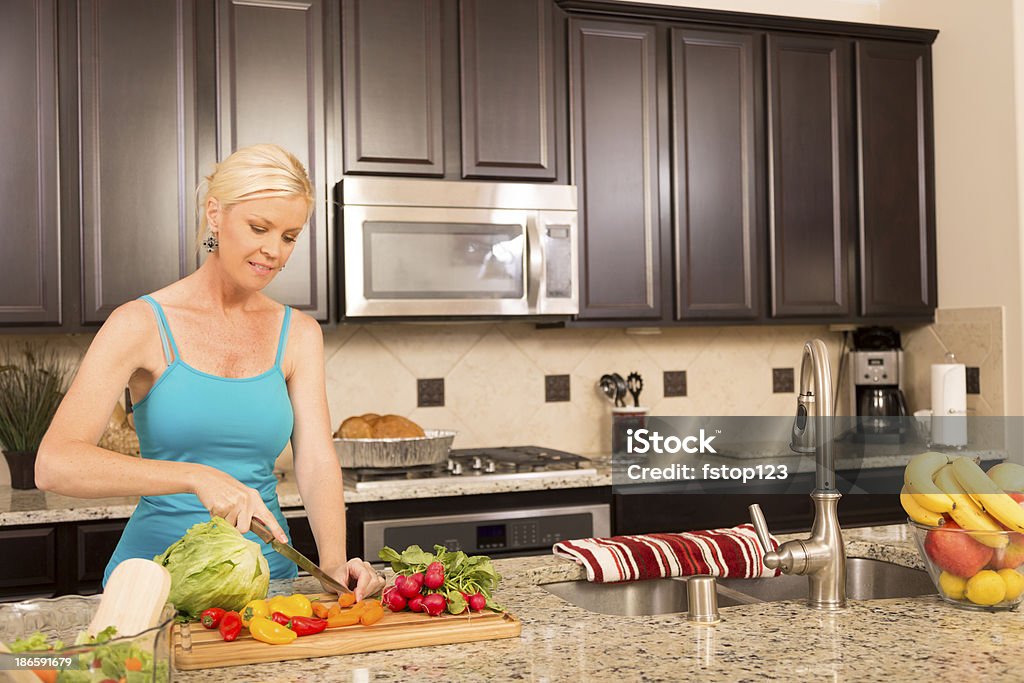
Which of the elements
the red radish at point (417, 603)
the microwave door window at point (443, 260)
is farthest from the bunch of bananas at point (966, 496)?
the microwave door window at point (443, 260)

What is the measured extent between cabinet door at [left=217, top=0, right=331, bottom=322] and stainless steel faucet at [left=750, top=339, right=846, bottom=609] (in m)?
1.96

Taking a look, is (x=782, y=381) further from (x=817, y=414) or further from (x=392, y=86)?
(x=817, y=414)

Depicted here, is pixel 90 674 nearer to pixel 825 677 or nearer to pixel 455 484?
pixel 825 677

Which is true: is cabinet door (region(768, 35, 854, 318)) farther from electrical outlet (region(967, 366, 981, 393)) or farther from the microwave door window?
the microwave door window

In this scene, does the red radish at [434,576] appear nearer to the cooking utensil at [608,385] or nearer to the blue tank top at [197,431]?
the blue tank top at [197,431]

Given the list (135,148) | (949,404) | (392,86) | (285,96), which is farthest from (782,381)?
(135,148)

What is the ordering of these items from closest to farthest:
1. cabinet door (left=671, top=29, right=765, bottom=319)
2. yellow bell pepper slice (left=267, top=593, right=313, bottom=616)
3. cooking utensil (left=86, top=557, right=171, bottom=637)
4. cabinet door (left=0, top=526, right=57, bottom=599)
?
cooking utensil (left=86, top=557, right=171, bottom=637) < yellow bell pepper slice (left=267, top=593, right=313, bottom=616) < cabinet door (left=0, top=526, right=57, bottom=599) < cabinet door (left=671, top=29, right=765, bottom=319)

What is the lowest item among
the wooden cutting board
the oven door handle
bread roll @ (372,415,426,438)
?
the wooden cutting board

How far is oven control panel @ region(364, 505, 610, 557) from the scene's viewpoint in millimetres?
3006

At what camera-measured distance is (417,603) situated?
1523 mm

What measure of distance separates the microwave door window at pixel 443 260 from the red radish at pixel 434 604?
1.85 meters

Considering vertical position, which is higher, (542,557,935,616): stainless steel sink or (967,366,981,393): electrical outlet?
(967,366,981,393): electrical outlet

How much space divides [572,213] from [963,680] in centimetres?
240

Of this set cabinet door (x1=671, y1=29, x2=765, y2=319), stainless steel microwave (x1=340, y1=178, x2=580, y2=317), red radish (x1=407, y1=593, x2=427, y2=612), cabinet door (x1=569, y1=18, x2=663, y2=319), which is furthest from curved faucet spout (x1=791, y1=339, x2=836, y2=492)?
cabinet door (x1=671, y1=29, x2=765, y2=319)
